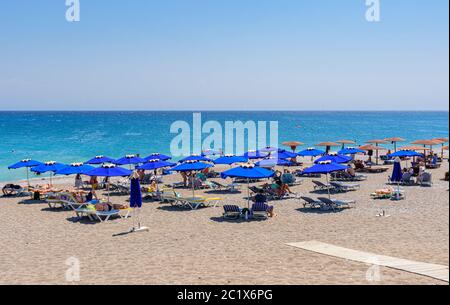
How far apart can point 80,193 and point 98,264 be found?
8.56 metres

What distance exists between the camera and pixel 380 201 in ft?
54.9

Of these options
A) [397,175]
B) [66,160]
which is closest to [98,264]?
[397,175]

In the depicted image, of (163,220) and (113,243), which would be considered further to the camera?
(163,220)

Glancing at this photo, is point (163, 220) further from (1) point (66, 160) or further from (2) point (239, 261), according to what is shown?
(1) point (66, 160)

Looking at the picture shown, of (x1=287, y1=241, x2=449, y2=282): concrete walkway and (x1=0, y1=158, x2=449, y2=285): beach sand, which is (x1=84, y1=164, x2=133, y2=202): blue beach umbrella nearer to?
(x1=0, y1=158, x2=449, y2=285): beach sand

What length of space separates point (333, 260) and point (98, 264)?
182 inches

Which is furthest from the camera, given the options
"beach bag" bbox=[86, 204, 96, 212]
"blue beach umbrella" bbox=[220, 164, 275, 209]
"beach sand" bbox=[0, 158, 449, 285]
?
"blue beach umbrella" bbox=[220, 164, 275, 209]

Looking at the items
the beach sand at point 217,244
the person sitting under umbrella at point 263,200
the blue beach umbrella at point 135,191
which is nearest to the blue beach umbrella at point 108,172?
the beach sand at point 217,244

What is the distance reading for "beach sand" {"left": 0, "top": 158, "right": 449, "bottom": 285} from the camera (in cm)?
844

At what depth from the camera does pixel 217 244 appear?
11008 millimetres

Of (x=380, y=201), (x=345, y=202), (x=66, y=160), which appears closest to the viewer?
(x=345, y=202)

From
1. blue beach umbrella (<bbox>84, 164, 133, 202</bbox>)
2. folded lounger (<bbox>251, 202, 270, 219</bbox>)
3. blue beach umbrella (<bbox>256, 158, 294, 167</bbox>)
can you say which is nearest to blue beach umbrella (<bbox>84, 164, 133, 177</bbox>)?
blue beach umbrella (<bbox>84, 164, 133, 202</bbox>)
